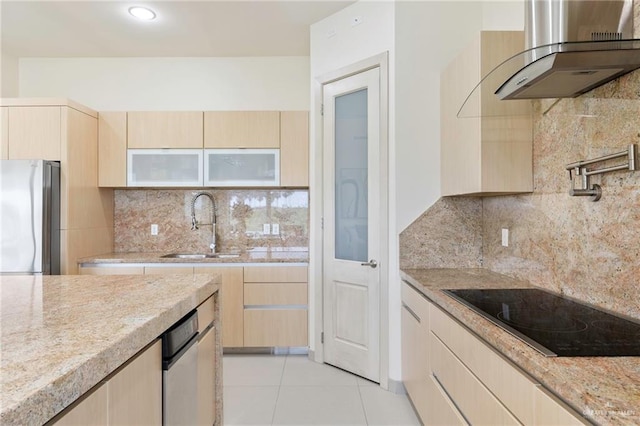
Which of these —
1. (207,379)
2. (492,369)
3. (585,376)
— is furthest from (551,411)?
(207,379)

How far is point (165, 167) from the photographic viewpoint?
3471 mm

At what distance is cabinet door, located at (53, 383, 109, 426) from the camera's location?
723 millimetres

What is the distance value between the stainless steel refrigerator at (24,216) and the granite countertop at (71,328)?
1.44m

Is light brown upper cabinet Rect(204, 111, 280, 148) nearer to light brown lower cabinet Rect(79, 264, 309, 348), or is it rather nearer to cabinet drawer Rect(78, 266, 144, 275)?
light brown lower cabinet Rect(79, 264, 309, 348)

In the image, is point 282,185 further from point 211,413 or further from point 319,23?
point 211,413

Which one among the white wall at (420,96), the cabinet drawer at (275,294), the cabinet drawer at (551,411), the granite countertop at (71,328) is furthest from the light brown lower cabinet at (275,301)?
the cabinet drawer at (551,411)

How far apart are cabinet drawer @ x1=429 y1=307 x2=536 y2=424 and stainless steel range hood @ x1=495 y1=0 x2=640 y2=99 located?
3.33 feet

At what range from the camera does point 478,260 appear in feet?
8.31

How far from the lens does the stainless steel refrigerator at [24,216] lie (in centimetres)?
288

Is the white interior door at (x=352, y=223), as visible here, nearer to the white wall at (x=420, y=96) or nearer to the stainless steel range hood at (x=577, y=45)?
the white wall at (x=420, y=96)

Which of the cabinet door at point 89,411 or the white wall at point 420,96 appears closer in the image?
the cabinet door at point 89,411

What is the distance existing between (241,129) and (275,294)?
5.23 feet

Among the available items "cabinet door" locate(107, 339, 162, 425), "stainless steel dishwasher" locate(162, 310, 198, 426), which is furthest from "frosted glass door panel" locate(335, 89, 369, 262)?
"cabinet door" locate(107, 339, 162, 425)

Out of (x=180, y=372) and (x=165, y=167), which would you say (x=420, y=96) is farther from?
(x=165, y=167)
